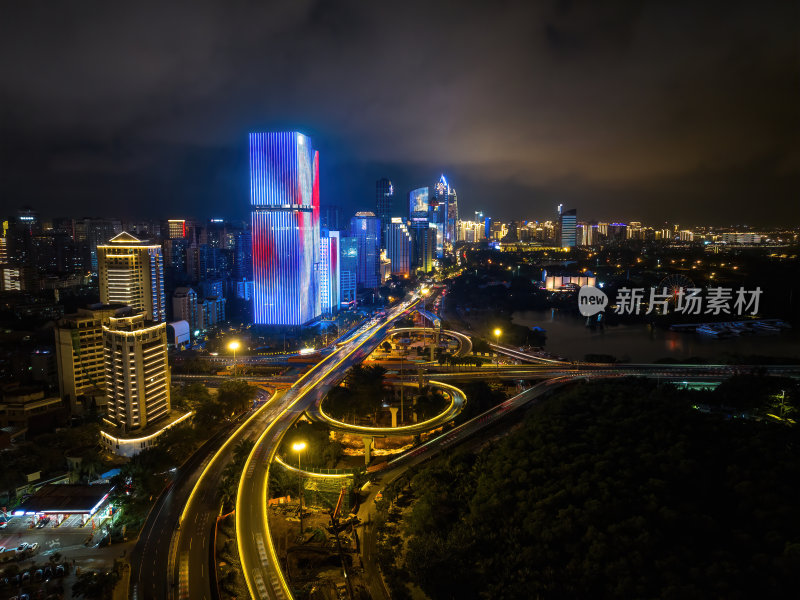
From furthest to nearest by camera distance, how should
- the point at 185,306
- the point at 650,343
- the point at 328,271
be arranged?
the point at 328,271 → the point at 650,343 → the point at 185,306

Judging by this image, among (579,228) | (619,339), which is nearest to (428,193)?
(579,228)

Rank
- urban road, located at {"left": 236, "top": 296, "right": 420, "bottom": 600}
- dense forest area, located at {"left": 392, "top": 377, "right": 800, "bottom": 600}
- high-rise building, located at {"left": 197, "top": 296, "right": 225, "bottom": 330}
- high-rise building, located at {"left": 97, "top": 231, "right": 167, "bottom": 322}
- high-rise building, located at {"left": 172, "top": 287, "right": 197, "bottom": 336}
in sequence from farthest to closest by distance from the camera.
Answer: high-rise building, located at {"left": 197, "top": 296, "right": 225, "bottom": 330}
high-rise building, located at {"left": 172, "top": 287, "right": 197, "bottom": 336}
high-rise building, located at {"left": 97, "top": 231, "right": 167, "bottom": 322}
urban road, located at {"left": 236, "top": 296, "right": 420, "bottom": 600}
dense forest area, located at {"left": 392, "top": 377, "right": 800, "bottom": 600}

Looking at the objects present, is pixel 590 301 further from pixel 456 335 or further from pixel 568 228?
pixel 568 228

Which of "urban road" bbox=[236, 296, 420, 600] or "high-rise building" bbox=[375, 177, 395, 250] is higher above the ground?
"high-rise building" bbox=[375, 177, 395, 250]

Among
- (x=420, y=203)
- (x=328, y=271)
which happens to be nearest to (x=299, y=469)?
(x=328, y=271)

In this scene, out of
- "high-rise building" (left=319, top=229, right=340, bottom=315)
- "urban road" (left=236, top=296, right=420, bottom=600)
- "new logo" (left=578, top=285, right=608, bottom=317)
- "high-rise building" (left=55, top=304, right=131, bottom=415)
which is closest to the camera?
"urban road" (left=236, top=296, right=420, bottom=600)

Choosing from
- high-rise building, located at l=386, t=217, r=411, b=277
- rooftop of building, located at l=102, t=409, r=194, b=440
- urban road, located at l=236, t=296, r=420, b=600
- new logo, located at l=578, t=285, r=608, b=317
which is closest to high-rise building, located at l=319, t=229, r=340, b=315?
urban road, located at l=236, t=296, r=420, b=600

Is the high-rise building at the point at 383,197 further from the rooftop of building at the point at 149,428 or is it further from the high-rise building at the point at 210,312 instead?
the rooftop of building at the point at 149,428

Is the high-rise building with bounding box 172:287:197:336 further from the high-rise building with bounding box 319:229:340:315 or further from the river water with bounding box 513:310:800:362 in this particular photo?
the river water with bounding box 513:310:800:362
